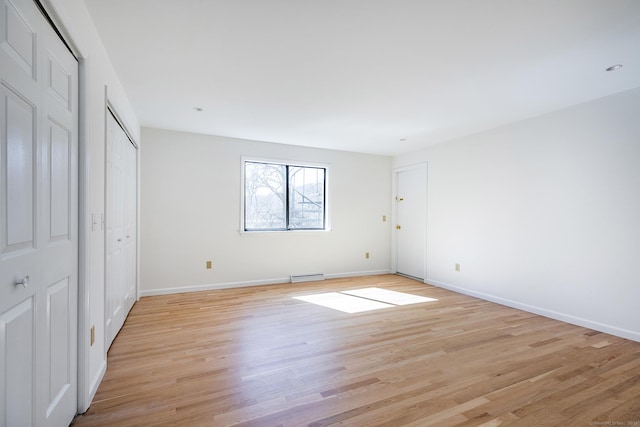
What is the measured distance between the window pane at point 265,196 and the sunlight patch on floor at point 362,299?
4.79 feet

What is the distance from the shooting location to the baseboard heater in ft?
16.0

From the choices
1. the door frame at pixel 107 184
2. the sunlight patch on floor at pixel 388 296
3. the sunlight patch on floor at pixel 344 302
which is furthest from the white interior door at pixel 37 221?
the sunlight patch on floor at pixel 388 296

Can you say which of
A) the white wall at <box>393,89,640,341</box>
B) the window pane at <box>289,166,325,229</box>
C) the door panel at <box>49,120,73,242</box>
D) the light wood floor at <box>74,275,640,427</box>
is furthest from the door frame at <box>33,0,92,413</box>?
the white wall at <box>393,89,640,341</box>

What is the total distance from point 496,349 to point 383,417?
1.44 m

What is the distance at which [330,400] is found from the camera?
178cm

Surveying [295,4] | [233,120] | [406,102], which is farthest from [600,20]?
[233,120]

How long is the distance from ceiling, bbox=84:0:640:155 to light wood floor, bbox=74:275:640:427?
7.67 ft

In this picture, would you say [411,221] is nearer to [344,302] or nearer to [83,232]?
[344,302]

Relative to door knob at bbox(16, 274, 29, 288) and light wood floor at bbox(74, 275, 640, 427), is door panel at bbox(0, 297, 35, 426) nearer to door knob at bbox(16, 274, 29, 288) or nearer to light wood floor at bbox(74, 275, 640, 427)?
door knob at bbox(16, 274, 29, 288)

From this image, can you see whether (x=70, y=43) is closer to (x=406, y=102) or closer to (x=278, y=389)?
(x=278, y=389)

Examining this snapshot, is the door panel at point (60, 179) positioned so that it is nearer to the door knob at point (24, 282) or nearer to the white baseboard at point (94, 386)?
the door knob at point (24, 282)

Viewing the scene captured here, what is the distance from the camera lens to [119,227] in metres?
2.74

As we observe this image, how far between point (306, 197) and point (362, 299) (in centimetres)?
206

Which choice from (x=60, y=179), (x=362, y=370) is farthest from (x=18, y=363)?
(x=362, y=370)
